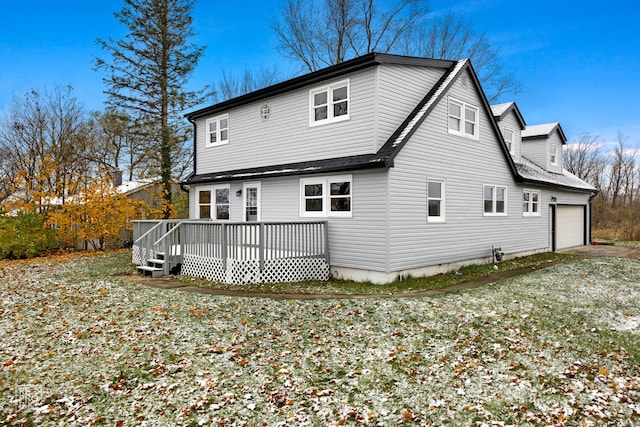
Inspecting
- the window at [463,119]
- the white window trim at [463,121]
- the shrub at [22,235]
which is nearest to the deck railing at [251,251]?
the white window trim at [463,121]

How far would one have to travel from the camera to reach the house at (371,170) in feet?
35.4

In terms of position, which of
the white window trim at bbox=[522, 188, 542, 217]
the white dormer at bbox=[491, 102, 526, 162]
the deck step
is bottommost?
the deck step

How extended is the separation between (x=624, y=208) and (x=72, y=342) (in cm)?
3987

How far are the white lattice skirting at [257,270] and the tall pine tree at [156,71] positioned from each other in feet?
33.9

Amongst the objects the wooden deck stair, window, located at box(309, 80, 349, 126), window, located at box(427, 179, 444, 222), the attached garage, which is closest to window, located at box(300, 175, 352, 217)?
window, located at box(309, 80, 349, 126)

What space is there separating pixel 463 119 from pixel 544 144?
32.9 ft

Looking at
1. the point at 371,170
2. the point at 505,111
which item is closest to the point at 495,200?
Answer: the point at 505,111

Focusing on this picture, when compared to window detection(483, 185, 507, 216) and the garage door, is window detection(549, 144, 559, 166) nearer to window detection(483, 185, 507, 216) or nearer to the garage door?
the garage door

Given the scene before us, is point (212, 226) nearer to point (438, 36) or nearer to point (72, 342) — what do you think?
point (72, 342)

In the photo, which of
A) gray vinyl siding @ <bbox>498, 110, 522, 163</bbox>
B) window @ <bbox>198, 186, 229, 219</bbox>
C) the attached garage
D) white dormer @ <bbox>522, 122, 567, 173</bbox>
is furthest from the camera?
white dormer @ <bbox>522, 122, 567, 173</bbox>

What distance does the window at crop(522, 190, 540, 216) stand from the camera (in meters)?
17.2

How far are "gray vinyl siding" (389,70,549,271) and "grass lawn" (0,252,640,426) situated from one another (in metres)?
2.63

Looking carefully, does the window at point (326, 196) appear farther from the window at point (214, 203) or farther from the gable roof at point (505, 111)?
the gable roof at point (505, 111)

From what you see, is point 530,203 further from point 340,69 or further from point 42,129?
point 42,129
